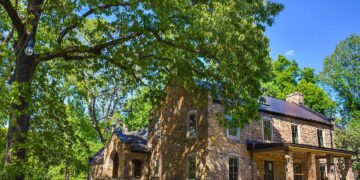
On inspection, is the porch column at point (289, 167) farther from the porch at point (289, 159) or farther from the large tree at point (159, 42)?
the large tree at point (159, 42)

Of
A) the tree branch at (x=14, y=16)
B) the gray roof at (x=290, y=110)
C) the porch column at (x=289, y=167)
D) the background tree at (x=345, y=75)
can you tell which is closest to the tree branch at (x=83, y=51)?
the tree branch at (x=14, y=16)

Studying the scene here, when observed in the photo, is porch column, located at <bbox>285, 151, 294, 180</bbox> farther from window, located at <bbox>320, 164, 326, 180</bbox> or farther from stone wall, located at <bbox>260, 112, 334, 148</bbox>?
window, located at <bbox>320, 164, 326, 180</bbox>

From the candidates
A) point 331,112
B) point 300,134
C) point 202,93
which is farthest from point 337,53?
point 202,93

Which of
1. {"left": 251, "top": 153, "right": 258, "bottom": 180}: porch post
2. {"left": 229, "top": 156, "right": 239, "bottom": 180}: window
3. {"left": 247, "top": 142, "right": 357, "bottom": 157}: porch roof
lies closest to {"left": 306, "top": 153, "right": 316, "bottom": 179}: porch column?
{"left": 247, "top": 142, "right": 357, "bottom": 157}: porch roof

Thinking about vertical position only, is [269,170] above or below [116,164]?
below

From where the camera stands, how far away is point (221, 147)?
63.0ft

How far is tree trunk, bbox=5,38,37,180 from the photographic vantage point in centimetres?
877

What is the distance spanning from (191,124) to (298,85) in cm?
2573

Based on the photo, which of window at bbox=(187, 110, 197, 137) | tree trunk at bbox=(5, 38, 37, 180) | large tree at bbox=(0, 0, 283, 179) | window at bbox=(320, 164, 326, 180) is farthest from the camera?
window at bbox=(320, 164, 326, 180)

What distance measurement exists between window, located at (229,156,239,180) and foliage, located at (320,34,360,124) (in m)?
25.6

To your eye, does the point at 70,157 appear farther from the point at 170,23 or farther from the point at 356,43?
the point at 356,43

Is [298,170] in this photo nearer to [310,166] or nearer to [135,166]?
[310,166]

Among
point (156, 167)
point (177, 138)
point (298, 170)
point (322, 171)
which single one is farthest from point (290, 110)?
point (156, 167)

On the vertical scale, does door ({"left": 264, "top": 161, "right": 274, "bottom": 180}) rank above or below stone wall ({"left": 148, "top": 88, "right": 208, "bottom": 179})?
below
